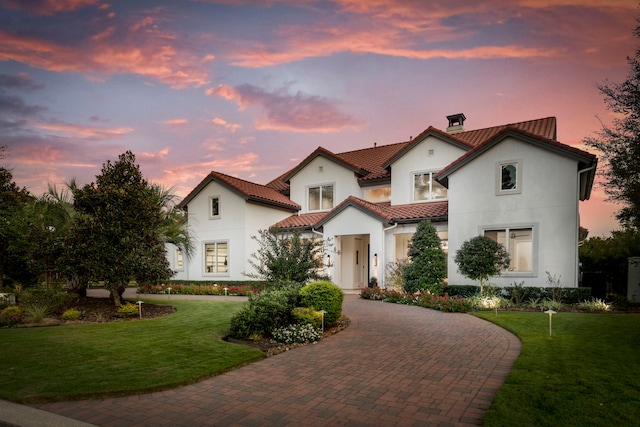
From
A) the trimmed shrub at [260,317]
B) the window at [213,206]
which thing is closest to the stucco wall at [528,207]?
the trimmed shrub at [260,317]

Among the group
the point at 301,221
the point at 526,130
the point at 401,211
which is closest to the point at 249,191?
the point at 301,221

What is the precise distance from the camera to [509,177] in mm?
16188

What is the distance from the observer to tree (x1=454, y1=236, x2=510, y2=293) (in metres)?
14.3

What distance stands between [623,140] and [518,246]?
5447mm

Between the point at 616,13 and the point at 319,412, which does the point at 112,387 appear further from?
the point at 616,13

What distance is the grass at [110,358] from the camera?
5.41m

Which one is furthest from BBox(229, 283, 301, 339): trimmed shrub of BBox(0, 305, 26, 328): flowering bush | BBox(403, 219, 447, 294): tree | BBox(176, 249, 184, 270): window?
BBox(176, 249, 184, 270): window

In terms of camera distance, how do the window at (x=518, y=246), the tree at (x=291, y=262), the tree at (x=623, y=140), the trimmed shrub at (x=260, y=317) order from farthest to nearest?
the window at (x=518, y=246) → the tree at (x=623, y=140) → the tree at (x=291, y=262) → the trimmed shrub at (x=260, y=317)

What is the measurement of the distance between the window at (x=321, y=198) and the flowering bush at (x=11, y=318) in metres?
15.6

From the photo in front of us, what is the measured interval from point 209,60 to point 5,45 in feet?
21.8

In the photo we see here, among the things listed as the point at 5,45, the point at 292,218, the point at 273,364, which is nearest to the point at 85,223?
the point at 5,45

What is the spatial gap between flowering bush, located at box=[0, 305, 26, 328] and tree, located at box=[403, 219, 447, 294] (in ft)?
44.9

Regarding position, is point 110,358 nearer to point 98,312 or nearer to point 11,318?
point 11,318

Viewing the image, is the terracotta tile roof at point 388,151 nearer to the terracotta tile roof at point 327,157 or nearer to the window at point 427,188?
the terracotta tile roof at point 327,157
